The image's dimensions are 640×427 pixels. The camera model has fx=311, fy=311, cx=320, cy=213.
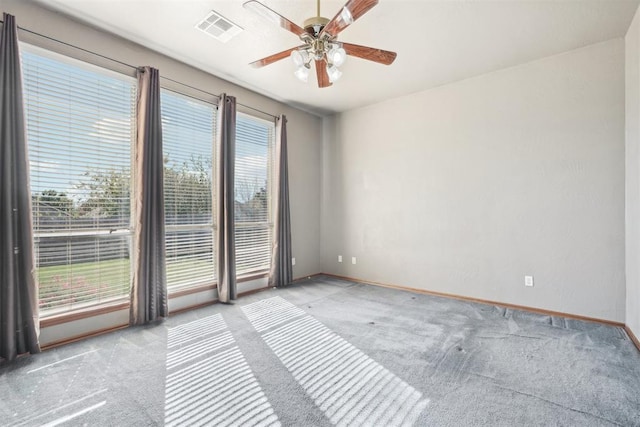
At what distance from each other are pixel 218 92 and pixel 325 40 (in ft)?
7.14

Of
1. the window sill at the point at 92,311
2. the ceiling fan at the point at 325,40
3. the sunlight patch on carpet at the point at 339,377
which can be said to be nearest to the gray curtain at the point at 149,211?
the window sill at the point at 92,311

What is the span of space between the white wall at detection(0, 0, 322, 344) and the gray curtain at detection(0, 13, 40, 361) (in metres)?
0.20

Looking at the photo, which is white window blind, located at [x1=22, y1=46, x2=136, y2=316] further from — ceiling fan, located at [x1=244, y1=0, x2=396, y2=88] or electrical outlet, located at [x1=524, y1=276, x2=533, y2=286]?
electrical outlet, located at [x1=524, y1=276, x2=533, y2=286]

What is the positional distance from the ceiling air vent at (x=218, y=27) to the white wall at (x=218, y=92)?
2.72 ft

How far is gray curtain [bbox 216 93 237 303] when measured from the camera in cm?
386

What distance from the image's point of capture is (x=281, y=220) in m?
4.70

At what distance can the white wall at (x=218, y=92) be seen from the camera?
2611 mm

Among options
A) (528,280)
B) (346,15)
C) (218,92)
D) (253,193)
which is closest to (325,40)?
(346,15)

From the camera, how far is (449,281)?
13.7ft

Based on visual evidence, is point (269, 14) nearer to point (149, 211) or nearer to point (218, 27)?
point (218, 27)

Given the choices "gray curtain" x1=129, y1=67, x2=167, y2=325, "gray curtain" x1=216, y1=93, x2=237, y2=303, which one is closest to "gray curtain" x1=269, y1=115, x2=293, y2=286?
"gray curtain" x1=216, y1=93, x2=237, y2=303

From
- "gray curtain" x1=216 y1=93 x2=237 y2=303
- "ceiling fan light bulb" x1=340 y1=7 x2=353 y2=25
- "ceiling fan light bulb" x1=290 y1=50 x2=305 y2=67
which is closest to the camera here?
"ceiling fan light bulb" x1=340 y1=7 x2=353 y2=25

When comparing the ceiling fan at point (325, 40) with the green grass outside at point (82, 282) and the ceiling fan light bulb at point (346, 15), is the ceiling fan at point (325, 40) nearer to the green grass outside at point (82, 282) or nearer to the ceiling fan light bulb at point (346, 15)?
the ceiling fan light bulb at point (346, 15)

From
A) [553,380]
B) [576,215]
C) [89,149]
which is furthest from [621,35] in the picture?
[89,149]
